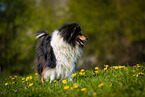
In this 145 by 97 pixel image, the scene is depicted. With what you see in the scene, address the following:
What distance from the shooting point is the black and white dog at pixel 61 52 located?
3885 mm

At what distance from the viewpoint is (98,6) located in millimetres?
15969

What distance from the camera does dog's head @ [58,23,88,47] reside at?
394 cm

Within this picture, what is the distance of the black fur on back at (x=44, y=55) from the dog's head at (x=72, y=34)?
0.49 meters

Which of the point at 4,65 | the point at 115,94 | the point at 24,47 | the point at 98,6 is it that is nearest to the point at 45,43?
the point at 115,94

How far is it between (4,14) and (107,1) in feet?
35.7

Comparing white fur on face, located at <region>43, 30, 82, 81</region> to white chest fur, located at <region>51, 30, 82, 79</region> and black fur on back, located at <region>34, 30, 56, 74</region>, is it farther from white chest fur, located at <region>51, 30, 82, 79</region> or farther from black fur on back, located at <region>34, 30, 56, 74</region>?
black fur on back, located at <region>34, 30, 56, 74</region>

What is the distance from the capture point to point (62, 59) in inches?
153

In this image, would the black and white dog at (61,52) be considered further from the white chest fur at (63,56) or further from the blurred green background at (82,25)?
the blurred green background at (82,25)

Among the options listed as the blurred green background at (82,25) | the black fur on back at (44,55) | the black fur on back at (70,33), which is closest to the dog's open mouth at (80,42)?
the black fur on back at (70,33)

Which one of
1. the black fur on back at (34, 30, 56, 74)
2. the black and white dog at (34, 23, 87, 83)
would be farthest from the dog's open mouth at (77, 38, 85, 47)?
the black fur on back at (34, 30, 56, 74)

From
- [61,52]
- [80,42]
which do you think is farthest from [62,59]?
[80,42]

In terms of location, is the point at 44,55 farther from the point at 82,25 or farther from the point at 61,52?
the point at 82,25

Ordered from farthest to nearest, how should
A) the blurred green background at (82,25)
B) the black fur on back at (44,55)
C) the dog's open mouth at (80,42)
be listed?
the blurred green background at (82,25) → the dog's open mouth at (80,42) → the black fur on back at (44,55)

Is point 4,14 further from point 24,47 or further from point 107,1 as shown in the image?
point 107,1
